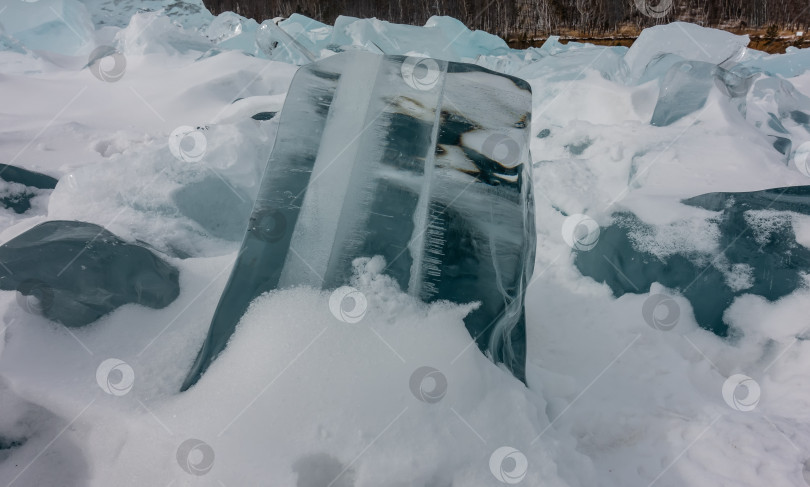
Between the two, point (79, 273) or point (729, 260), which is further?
point (729, 260)

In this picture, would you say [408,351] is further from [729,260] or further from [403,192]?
[729,260]

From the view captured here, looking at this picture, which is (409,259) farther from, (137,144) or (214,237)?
(137,144)

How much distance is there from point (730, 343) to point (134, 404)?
1.59m

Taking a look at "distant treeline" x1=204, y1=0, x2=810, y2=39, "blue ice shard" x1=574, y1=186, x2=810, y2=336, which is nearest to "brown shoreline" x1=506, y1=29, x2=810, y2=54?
"distant treeline" x1=204, y1=0, x2=810, y2=39

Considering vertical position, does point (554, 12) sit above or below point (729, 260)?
below

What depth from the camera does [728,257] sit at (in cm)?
172

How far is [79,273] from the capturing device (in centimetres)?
124

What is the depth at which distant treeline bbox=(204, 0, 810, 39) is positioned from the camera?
485 cm

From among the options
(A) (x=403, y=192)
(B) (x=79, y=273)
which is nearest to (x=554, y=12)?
(A) (x=403, y=192)

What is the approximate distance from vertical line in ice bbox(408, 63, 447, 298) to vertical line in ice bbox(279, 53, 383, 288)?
18 centimetres

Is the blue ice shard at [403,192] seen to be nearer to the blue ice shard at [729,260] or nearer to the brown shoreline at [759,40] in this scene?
the blue ice shard at [729,260]

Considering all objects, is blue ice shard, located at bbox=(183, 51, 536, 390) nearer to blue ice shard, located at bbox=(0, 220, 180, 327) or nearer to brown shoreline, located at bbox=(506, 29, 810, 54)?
blue ice shard, located at bbox=(0, 220, 180, 327)

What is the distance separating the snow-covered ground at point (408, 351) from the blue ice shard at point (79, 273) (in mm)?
36

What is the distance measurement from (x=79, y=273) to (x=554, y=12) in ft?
16.7
